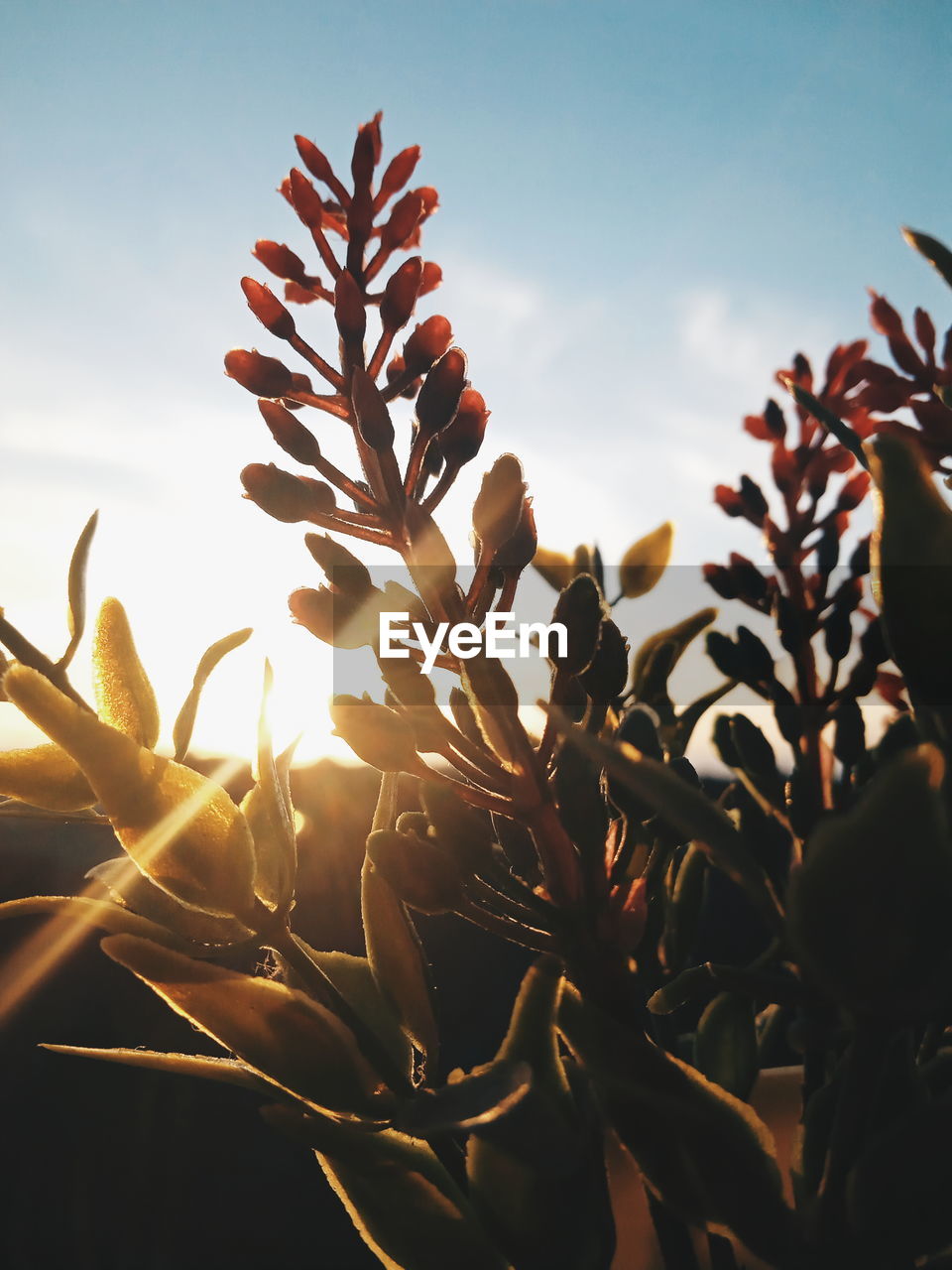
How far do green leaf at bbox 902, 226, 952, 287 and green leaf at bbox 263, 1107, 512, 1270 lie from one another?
0.40 m

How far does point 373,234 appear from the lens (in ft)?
1.36

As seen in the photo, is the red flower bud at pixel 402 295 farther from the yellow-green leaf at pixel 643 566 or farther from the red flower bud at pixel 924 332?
the red flower bud at pixel 924 332

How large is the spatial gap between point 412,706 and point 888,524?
168 mm

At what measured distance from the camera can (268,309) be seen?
1.19 ft

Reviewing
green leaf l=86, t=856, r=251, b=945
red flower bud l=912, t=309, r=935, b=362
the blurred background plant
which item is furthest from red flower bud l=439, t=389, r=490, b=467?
red flower bud l=912, t=309, r=935, b=362

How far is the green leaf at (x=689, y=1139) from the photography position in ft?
0.83

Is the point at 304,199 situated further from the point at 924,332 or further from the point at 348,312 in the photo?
the point at 924,332

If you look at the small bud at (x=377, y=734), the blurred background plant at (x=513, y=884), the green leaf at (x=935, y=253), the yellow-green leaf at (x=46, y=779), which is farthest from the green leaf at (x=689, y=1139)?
the green leaf at (x=935, y=253)

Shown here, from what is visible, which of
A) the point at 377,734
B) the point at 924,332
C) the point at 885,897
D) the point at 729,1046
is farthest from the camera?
the point at 924,332

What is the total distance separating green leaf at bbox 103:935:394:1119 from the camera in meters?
0.28

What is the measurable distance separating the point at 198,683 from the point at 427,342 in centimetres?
18

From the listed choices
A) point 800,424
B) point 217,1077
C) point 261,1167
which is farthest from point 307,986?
point 261,1167

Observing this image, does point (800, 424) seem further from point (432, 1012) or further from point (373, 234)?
point (432, 1012)

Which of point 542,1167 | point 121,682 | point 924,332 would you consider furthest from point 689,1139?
point 924,332
